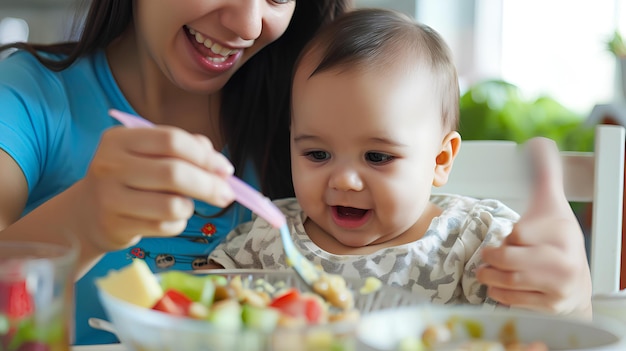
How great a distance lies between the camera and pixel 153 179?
2.20 feet

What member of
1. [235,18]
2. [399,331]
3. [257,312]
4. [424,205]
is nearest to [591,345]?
[399,331]

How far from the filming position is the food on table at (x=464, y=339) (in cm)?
55

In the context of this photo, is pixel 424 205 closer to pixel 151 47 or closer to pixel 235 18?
pixel 235 18

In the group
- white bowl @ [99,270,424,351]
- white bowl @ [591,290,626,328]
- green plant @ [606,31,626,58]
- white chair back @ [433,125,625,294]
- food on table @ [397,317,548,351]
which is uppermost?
white bowl @ [99,270,424,351]

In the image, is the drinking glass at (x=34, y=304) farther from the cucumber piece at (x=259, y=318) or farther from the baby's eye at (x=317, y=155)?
the baby's eye at (x=317, y=155)

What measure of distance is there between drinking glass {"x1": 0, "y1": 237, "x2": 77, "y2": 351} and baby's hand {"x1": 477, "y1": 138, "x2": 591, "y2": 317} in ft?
1.42

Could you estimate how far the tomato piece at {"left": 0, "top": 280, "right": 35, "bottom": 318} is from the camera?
529 millimetres

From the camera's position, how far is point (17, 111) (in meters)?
1.14

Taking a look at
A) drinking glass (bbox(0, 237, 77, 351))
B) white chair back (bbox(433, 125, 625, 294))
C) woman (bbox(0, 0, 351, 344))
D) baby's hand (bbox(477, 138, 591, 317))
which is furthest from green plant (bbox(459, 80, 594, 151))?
drinking glass (bbox(0, 237, 77, 351))

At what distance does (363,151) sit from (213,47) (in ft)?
0.96

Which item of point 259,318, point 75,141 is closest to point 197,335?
point 259,318

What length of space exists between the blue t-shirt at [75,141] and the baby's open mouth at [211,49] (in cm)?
20

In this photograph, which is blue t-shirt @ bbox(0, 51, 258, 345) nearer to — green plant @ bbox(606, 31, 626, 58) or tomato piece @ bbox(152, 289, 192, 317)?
tomato piece @ bbox(152, 289, 192, 317)

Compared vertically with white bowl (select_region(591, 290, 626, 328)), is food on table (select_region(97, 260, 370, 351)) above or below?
above
